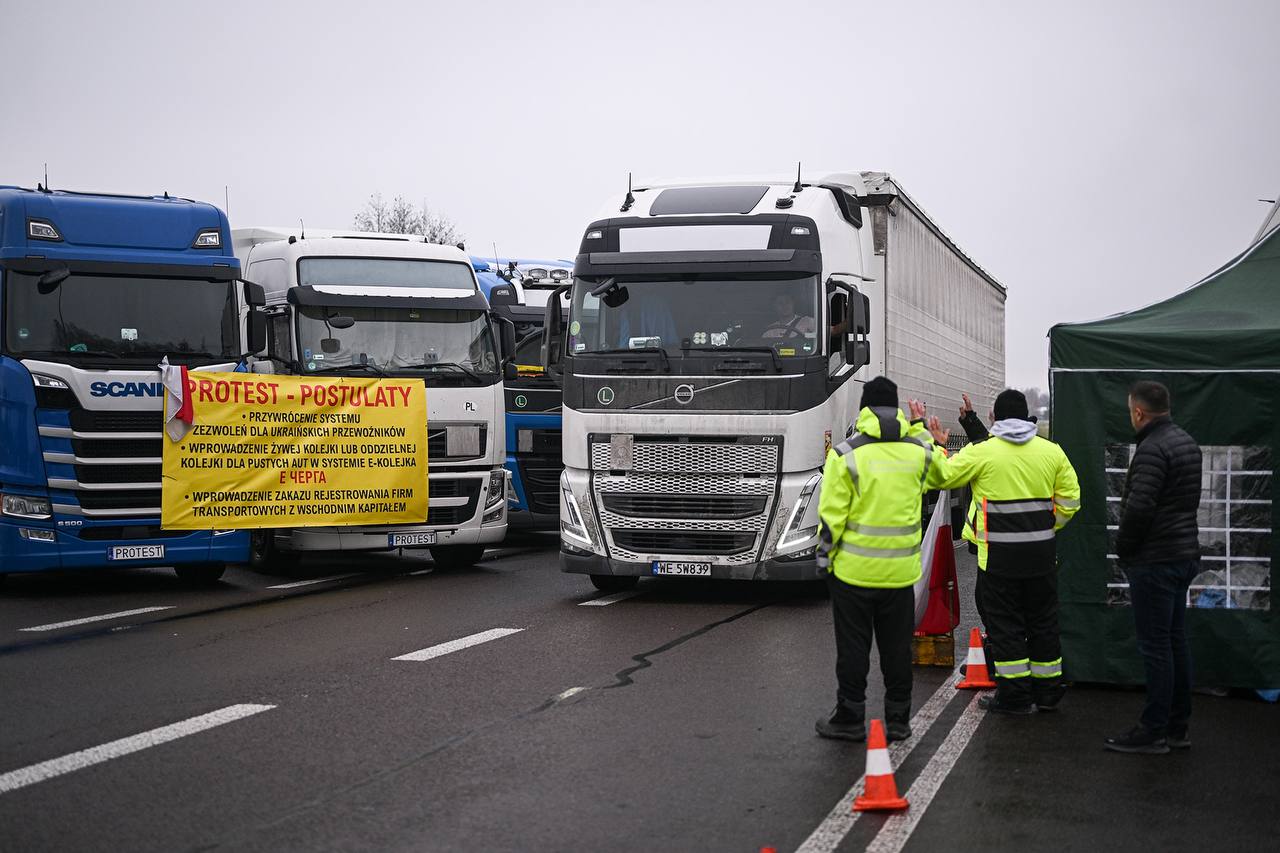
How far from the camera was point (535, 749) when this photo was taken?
23.9ft

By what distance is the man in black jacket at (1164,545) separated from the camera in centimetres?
741

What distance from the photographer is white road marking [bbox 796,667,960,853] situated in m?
5.66

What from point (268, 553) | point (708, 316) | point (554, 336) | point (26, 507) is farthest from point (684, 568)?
point (26, 507)

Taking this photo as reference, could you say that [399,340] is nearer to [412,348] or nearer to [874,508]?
[412,348]

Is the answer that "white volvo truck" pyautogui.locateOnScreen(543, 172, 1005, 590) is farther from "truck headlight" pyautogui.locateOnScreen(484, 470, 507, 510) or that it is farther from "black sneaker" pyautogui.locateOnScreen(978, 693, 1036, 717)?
"black sneaker" pyautogui.locateOnScreen(978, 693, 1036, 717)

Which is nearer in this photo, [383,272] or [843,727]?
[843,727]

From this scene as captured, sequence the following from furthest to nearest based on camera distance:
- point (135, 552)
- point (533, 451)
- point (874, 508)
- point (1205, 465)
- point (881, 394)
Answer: point (533, 451) → point (135, 552) → point (1205, 465) → point (881, 394) → point (874, 508)

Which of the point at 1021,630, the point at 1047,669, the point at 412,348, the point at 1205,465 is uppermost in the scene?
the point at 412,348

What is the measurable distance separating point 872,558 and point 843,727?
89 cm

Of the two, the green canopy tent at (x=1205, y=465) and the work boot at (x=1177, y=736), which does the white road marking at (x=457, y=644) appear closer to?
the green canopy tent at (x=1205, y=465)

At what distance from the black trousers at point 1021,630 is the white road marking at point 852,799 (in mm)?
437

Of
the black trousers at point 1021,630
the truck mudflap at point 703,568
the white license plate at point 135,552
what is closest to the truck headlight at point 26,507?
the white license plate at point 135,552

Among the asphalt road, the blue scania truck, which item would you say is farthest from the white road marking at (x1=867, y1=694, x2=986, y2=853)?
the blue scania truck

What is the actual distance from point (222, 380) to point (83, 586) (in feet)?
8.79
